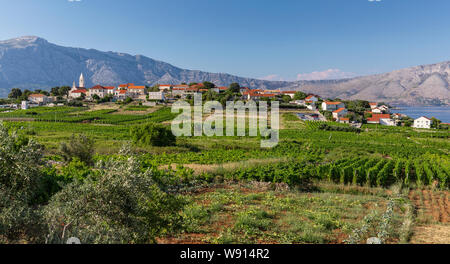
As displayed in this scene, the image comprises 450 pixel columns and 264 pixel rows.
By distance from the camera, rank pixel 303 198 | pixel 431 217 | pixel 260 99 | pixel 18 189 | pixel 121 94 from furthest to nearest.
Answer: pixel 121 94, pixel 260 99, pixel 303 198, pixel 431 217, pixel 18 189

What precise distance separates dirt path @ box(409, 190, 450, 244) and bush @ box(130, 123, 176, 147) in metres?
29.0

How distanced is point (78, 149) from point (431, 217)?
78.8 ft

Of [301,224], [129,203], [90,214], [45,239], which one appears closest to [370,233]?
[301,224]

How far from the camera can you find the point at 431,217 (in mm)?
14344

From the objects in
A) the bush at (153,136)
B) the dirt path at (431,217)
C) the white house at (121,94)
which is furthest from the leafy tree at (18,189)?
the white house at (121,94)

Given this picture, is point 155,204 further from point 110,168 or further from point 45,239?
point 45,239

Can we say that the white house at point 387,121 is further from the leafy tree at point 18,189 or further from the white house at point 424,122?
the leafy tree at point 18,189

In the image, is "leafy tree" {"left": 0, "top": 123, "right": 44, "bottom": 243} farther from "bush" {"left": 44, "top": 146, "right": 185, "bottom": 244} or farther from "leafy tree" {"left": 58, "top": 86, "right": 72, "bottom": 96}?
"leafy tree" {"left": 58, "top": 86, "right": 72, "bottom": 96}

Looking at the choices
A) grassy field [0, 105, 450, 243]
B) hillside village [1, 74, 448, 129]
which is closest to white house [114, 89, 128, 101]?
hillside village [1, 74, 448, 129]

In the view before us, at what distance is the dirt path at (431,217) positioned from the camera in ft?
35.2

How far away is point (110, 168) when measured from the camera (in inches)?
254

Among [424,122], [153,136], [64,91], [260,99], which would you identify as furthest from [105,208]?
[64,91]

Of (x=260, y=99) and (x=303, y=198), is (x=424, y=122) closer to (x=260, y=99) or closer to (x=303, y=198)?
(x=260, y=99)

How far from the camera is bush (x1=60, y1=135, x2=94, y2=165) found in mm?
22250
